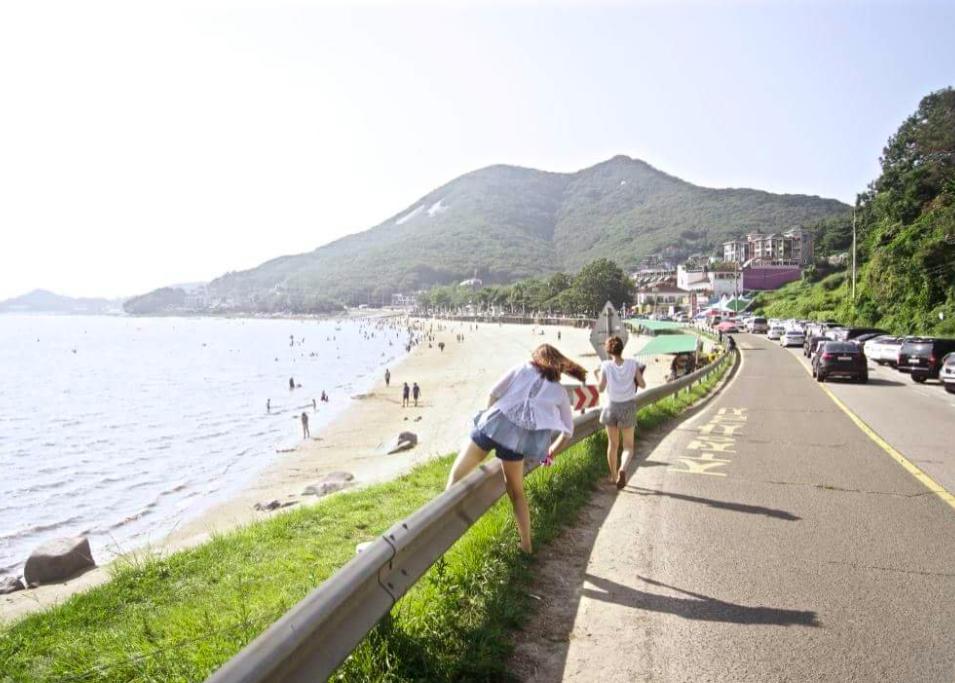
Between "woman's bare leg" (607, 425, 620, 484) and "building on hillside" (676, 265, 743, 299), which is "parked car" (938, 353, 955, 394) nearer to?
"woman's bare leg" (607, 425, 620, 484)

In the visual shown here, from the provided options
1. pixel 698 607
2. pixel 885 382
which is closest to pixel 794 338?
pixel 885 382

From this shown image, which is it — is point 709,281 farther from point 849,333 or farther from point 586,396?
point 586,396

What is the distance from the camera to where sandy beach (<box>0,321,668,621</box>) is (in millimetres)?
11998

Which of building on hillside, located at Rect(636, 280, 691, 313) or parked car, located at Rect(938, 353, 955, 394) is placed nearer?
parked car, located at Rect(938, 353, 955, 394)

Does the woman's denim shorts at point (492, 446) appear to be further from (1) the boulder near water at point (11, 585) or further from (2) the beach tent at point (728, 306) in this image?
(2) the beach tent at point (728, 306)

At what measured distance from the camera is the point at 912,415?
14.3 meters

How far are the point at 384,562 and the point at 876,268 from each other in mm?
57744

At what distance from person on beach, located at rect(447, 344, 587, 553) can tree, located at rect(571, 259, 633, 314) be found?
382 feet

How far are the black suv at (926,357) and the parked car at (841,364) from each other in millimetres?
1557

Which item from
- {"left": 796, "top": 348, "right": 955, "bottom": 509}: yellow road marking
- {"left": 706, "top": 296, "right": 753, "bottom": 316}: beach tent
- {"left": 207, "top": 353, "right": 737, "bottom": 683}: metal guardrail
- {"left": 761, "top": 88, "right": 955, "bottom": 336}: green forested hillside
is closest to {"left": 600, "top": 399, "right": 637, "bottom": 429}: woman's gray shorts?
{"left": 796, "top": 348, "right": 955, "bottom": 509}: yellow road marking

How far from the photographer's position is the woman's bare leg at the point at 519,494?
4875 mm

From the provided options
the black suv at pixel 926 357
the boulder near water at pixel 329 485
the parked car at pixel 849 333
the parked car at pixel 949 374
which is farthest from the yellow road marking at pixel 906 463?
the parked car at pixel 849 333

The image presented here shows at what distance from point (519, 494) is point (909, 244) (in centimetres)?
5188

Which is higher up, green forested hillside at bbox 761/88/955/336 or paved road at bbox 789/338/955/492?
green forested hillside at bbox 761/88/955/336
